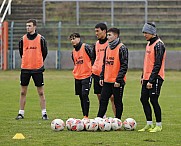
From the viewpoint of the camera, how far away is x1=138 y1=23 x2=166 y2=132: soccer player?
1284 cm

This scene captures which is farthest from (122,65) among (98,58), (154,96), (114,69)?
(98,58)

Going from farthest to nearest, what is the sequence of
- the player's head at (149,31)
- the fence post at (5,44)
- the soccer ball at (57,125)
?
1. the fence post at (5,44)
2. the player's head at (149,31)
3. the soccer ball at (57,125)

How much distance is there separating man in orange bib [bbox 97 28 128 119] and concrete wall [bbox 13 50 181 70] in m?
23.2

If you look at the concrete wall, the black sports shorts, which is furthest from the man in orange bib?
the concrete wall

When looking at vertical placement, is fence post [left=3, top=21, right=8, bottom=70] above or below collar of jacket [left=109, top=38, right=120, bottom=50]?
below

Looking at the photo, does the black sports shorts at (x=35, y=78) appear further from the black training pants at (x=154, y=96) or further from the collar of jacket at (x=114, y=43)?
the black training pants at (x=154, y=96)

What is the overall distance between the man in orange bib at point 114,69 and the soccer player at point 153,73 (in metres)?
0.50

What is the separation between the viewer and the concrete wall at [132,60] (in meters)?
36.4

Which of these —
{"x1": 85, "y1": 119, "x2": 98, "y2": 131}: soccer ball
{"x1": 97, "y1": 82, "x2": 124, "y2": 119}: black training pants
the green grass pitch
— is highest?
{"x1": 97, "y1": 82, "x2": 124, "y2": 119}: black training pants

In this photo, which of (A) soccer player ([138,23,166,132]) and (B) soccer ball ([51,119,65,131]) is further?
(A) soccer player ([138,23,166,132])

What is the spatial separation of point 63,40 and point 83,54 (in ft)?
79.0

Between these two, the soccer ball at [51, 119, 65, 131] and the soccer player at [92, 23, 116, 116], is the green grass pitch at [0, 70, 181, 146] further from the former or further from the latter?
the soccer player at [92, 23, 116, 116]

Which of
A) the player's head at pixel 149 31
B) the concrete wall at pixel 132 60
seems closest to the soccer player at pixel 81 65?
the player's head at pixel 149 31

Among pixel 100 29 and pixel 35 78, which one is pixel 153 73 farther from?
pixel 35 78
